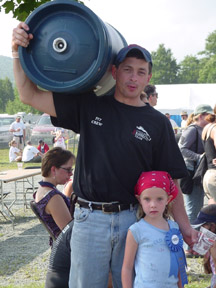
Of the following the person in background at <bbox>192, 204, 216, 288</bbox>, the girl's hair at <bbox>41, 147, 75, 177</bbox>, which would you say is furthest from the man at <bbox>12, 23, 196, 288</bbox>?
the person in background at <bbox>192, 204, 216, 288</bbox>

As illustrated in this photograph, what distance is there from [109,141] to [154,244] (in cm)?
70

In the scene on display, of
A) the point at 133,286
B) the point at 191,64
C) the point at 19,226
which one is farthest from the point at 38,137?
the point at 191,64

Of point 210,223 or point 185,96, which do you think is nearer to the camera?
point 210,223

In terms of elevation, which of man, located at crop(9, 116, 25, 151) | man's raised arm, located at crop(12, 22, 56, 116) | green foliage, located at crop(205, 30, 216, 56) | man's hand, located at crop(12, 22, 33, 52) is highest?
green foliage, located at crop(205, 30, 216, 56)

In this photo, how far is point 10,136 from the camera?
25.9 meters

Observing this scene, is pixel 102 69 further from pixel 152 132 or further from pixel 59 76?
pixel 152 132

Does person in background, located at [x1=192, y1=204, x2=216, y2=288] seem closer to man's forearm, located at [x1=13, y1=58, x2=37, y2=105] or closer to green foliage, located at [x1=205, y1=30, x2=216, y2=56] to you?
man's forearm, located at [x1=13, y1=58, x2=37, y2=105]

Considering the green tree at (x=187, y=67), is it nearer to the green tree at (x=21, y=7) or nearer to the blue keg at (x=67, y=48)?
the green tree at (x=21, y=7)

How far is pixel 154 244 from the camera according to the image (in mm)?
2688

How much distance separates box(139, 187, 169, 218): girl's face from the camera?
8.67 ft

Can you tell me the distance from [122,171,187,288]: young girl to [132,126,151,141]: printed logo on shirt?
215 mm

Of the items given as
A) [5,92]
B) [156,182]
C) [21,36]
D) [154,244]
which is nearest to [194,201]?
[154,244]

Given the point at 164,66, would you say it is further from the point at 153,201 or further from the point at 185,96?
the point at 153,201

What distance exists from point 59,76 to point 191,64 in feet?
327
